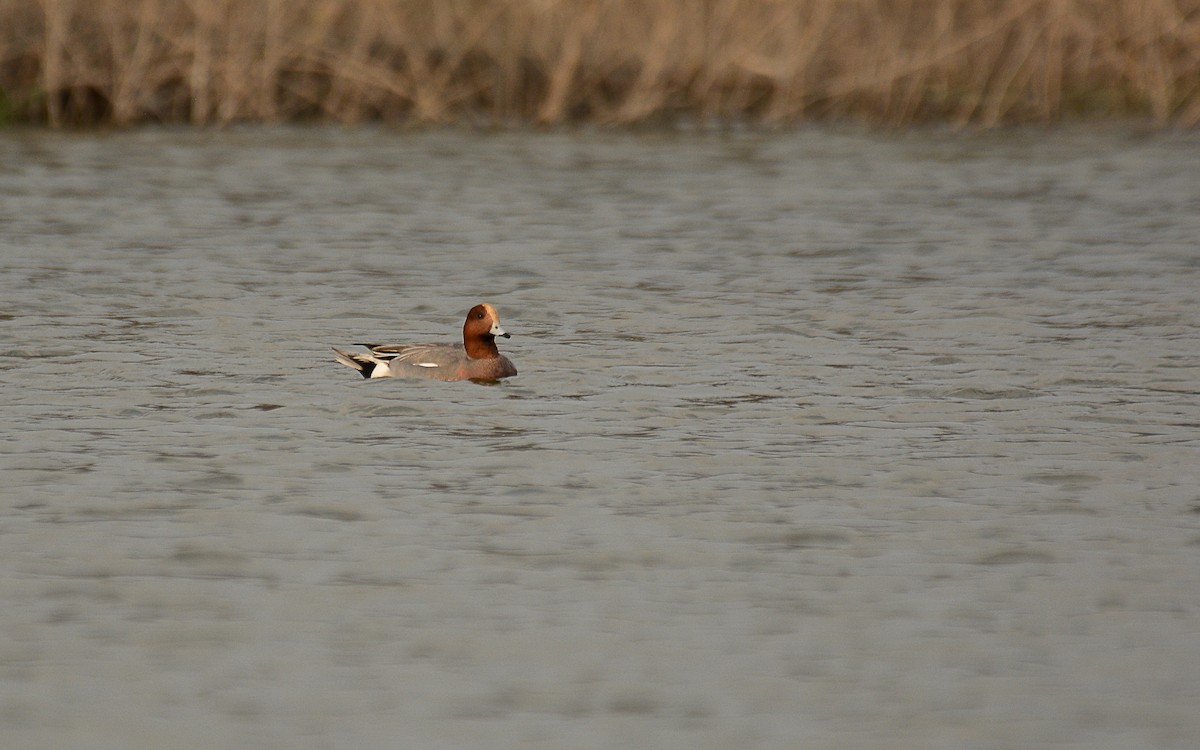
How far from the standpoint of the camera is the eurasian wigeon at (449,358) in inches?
426

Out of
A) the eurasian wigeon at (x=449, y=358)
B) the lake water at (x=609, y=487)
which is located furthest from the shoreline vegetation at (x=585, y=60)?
the eurasian wigeon at (x=449, y=358)

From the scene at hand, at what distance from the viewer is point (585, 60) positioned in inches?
940

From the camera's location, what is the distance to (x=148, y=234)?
55.2 ft

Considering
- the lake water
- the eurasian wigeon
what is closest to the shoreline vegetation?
the lake water

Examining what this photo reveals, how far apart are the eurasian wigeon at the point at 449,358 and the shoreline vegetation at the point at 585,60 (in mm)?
11308

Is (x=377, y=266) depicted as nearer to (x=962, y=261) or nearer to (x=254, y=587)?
(x=962, y=261)

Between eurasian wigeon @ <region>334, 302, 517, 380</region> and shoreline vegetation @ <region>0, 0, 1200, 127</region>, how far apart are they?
1131 cm

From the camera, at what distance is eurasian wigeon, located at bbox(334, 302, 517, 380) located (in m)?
10.8

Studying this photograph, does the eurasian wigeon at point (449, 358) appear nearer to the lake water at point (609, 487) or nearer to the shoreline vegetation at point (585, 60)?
the lake water at point (609, 487)

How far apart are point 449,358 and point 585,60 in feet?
44.2

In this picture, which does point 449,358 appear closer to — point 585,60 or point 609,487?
point 609,487

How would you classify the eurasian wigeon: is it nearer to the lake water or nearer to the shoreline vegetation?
the lake water

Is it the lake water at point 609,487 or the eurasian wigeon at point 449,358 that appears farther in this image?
the eurasian wigeon at point 449,358

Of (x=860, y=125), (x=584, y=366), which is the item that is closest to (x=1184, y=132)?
(x=860, y=125)
